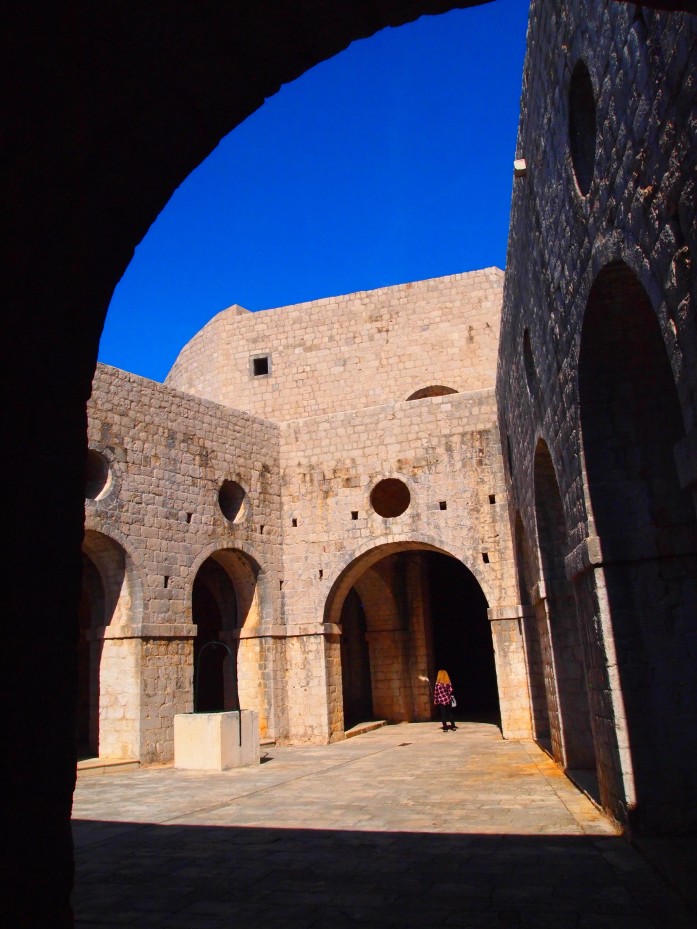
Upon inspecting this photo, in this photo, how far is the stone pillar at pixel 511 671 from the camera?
13.5m

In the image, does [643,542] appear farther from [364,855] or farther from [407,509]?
[407,509]

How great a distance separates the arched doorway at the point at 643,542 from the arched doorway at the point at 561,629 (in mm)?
2859

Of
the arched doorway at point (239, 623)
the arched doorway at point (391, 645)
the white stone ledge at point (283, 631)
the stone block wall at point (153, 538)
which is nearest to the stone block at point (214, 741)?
the stone block wall at point (153, 538)

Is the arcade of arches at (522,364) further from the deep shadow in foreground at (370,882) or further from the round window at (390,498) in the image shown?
the round window at (390,498)

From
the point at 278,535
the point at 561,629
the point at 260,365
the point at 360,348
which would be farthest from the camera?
the point at 260,365

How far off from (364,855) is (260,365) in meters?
16.0

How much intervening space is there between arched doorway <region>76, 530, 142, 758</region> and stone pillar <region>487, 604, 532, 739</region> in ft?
20.1

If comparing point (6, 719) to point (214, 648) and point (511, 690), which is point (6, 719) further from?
point (214, 648)

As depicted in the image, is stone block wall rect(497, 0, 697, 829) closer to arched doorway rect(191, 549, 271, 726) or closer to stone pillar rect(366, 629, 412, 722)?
arched doorway rect(191, 549, 271, 726)

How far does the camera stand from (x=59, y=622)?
2.29m

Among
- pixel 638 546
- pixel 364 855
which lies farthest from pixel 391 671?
pixel 638 546

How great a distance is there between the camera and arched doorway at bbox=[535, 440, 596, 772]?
Answer: 894cm

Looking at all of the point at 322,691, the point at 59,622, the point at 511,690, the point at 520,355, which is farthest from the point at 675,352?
the point at 322,691

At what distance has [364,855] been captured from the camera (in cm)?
592
